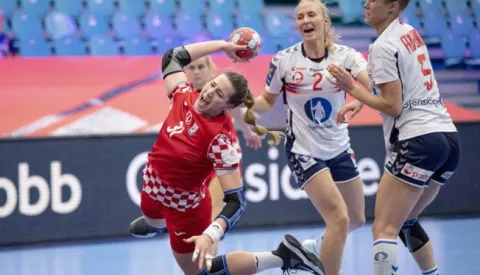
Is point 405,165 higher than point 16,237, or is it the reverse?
point 405,165

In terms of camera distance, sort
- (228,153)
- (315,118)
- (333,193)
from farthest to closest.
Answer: (315,118) → (333,193) → (228,153)

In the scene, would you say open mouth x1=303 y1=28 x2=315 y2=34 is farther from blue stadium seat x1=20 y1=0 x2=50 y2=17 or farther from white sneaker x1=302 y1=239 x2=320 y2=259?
blue stadium seat x1=20 y1=0 x2=50 y2=17

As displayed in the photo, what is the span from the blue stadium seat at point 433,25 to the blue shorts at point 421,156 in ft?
28.4

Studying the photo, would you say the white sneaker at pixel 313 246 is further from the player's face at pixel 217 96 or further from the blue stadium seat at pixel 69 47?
the blue stadium seat at pixel 69 47

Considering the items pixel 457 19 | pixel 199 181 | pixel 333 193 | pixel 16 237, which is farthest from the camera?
pixel 457 19

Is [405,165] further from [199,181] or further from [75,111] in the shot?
[75,111]

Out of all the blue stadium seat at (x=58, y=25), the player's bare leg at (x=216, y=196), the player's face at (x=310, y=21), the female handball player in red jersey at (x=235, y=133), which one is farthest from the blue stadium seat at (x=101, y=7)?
the player's face at (x=310, y=21)

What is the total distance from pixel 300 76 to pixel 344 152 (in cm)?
63

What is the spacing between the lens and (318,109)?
5617 millimetres

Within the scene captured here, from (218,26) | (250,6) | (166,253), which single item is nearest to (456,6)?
(250,6)

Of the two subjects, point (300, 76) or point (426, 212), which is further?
point (426, 212)

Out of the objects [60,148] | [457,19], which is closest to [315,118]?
[60,148]

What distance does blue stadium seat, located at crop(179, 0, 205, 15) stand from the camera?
39.1 ft

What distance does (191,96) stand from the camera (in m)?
4.82
